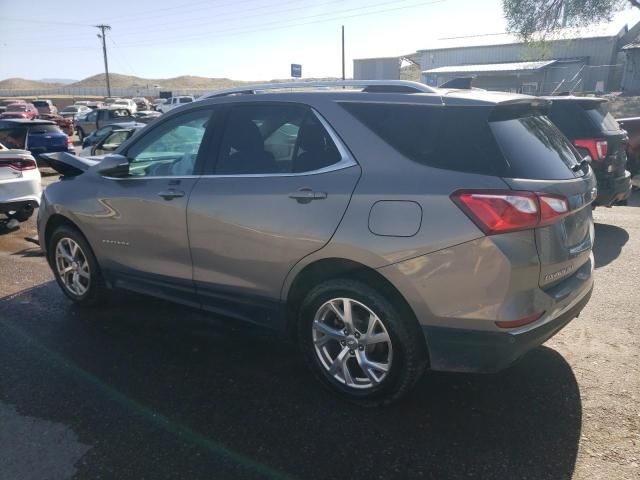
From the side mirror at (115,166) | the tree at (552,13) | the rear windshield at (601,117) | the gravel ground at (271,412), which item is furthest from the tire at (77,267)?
the tree at (552,13)

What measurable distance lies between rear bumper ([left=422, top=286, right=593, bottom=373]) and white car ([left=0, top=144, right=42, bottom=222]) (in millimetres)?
6773

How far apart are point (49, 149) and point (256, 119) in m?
12.2

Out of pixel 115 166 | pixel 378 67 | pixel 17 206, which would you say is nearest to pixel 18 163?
pixel 17 206

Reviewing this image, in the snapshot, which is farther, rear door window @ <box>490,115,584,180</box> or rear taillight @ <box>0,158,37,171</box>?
rear taillight @ <box>0,158,37,171</box>

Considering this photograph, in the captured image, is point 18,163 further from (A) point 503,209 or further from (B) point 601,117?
(B) point 601,117

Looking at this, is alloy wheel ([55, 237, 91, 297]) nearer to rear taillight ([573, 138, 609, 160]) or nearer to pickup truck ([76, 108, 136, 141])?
rear taillight ([573, 138, 609, 160])

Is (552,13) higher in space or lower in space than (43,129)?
higher

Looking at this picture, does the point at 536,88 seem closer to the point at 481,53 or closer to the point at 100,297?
the point at 481,53

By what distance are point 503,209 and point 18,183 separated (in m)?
7.15

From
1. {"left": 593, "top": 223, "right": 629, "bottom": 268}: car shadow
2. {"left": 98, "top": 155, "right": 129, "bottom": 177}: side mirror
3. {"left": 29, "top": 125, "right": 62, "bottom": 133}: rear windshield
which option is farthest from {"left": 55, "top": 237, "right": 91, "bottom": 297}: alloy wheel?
{"left": 29, "top": 125, "right": 62, "bottom": 133}: rear windshield

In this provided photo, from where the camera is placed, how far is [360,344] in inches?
119

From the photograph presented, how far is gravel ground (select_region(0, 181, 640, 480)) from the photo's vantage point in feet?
8.39

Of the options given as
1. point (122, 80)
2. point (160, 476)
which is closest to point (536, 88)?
point (160, 476)

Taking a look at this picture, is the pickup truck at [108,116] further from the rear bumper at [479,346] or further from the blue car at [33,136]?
the rear bumper at [479,346]
